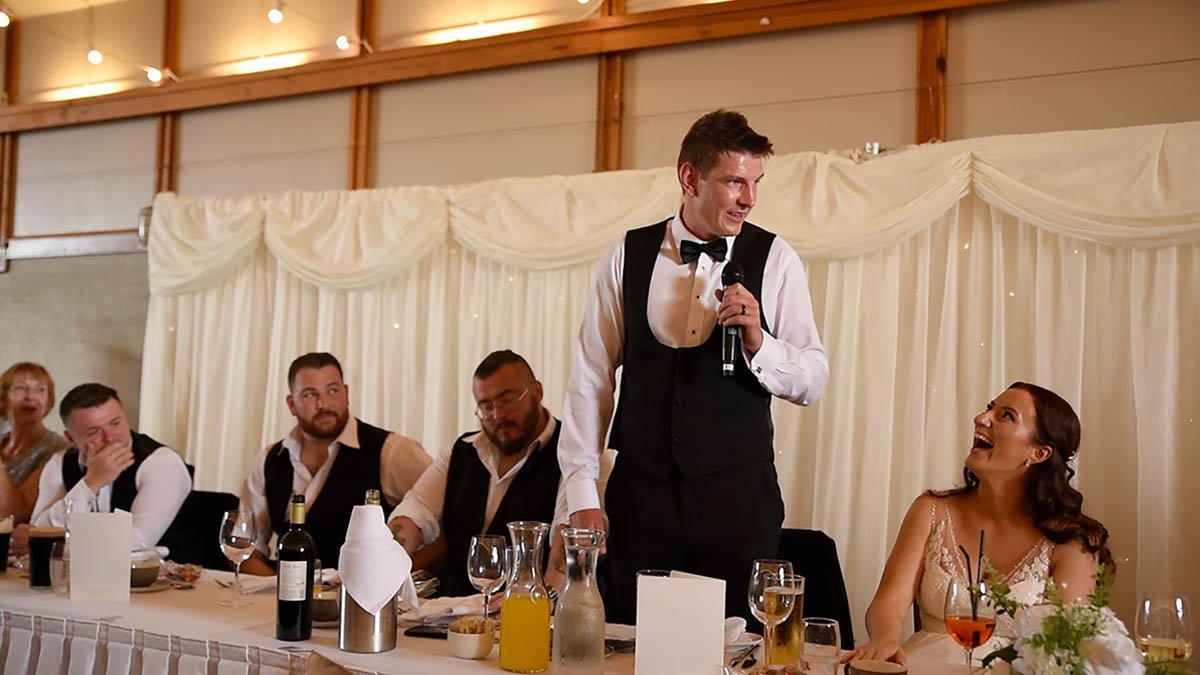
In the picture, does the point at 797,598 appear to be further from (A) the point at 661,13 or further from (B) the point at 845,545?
(A) the point at 661,13

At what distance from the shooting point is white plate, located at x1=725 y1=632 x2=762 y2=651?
6.65 ft

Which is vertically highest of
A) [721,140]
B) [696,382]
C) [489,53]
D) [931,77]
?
[489,53]

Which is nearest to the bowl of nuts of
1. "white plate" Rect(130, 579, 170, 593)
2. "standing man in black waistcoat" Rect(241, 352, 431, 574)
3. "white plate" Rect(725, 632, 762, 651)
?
"white plate" Rect(725, 632, 762, 651)

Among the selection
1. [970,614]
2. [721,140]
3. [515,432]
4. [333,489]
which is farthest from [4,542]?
[970,614]

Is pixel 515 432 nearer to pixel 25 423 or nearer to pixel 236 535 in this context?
pixel 236 535

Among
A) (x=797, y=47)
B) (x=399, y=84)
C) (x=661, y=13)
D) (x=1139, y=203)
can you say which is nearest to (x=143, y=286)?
(x=399, y=84)

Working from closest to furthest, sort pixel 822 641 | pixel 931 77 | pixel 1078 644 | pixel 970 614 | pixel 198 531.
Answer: pixel 1078 644
pixel 970 614
pixel 822 641
pixel 198 531
pixel 931 77

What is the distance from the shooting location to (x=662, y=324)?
273 cm

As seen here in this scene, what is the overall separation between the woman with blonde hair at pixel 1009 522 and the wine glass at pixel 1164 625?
770mm

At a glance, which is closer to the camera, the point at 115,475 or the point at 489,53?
the point at 115,475

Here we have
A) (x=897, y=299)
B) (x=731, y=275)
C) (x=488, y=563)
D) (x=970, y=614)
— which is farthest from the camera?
(x=897, y=299)

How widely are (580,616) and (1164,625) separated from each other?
0.95 metres

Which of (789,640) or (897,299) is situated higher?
(897,299)

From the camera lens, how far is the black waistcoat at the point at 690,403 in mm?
2602
